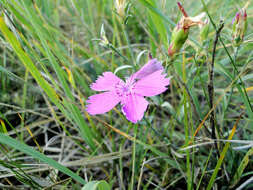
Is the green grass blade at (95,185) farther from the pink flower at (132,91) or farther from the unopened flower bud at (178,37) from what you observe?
the unopened flower bud at (178,37)

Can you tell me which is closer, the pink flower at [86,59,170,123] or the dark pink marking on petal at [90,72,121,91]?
the pink flower at [86,59,170,123]

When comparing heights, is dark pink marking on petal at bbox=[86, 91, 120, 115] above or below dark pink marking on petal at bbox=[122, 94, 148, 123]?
above

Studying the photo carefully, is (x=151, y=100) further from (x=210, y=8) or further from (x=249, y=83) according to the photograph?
(x=210, y=8)

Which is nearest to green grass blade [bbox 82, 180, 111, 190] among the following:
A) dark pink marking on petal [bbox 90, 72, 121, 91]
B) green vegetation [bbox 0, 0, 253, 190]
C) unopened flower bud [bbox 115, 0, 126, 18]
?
green vegetation [bbox 0, 0, 253, 190]

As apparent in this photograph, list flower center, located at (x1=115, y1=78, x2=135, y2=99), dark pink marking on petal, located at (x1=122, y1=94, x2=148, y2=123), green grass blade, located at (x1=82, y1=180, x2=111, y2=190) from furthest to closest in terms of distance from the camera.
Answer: flower center, located at (x1=115, y1=78, x2=135, y2=99) < dark pink marking on petal, located at (x1=122, y1=94, x2=148, y2=123) < green grass blade, located at (x1=82, y1=180, x2=111, y2=190)

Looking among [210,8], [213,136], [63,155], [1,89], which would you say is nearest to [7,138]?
[63,155]

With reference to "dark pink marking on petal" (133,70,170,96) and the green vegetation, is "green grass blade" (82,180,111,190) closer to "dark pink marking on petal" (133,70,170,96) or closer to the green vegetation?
the green vegetation

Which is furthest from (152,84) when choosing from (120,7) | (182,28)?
(120,7)
